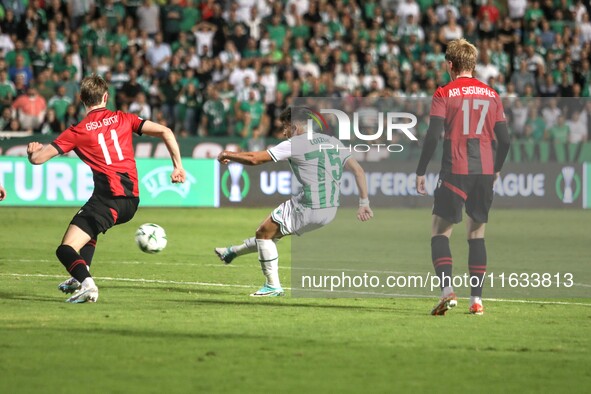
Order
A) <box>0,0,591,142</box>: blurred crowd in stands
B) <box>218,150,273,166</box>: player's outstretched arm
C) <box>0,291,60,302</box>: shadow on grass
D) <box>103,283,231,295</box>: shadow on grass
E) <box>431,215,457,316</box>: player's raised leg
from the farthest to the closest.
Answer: <box>0,0,591,142</box>: blurred crowd in stands
<box>103,283,231,295</box>: shadow on grass
<box>0,291,60,302</box>: shadow on grass
<box>218,150,273,166</box>: player's outstretched arm
<box>431,215,457,316</box>: player's raised leg

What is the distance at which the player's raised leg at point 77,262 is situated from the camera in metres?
10.2

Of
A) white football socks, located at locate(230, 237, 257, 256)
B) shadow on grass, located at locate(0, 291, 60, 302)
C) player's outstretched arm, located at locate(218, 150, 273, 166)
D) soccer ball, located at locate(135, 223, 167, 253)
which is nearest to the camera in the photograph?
player's outstretched arm, located at locate(218, 150, 273, 166)

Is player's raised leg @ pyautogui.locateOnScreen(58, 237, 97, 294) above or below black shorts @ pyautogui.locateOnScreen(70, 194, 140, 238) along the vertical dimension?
below

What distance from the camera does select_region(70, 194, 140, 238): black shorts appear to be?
10.4m

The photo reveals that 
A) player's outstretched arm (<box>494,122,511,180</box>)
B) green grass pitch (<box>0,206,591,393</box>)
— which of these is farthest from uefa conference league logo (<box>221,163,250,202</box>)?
player's outstretched arm (<box>494,122,511,180</box>)

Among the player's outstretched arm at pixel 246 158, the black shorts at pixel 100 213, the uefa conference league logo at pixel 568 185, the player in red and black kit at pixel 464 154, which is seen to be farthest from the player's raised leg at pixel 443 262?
the uefa conference league logo at pixel 568 185

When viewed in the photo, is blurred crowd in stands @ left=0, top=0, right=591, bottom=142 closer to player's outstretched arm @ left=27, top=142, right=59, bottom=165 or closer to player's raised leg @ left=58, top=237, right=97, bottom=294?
player's raised leg @ left=58, top=237, right=97, bottom=294

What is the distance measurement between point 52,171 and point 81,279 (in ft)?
41.8

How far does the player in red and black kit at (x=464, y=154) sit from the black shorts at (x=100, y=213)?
9.35 ft

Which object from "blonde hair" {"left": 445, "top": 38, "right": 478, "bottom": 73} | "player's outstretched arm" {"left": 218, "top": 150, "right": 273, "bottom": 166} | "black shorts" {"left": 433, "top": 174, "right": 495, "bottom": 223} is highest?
"blonde hair" {"left": 445, "top": 38, "right": 478, "bottom": 73}

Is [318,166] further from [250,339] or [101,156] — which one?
[250,339]

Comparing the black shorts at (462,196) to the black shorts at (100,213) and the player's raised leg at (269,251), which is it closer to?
the player's raised leg at (269,251)

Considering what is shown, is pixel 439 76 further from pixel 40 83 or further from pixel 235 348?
pixel 235 348

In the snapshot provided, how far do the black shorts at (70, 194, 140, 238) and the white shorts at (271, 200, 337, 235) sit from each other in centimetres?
146
